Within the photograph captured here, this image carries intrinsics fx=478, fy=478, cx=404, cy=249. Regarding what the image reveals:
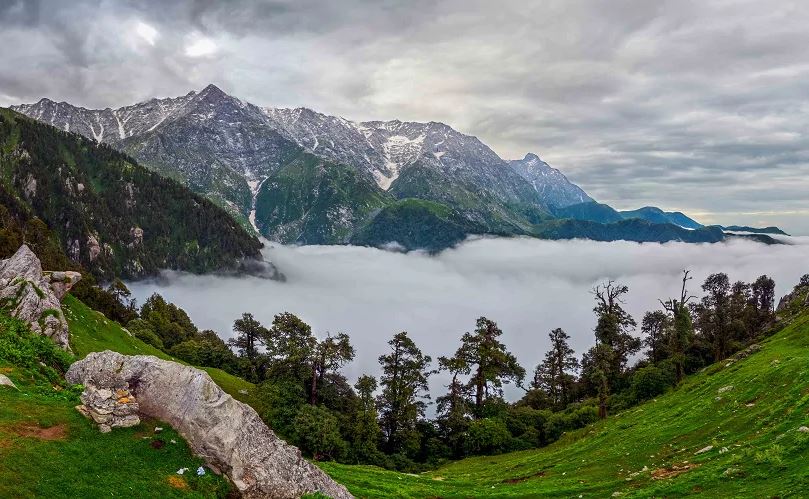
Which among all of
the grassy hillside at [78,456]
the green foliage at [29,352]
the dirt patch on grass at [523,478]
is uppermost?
the green foliage at [29,352]

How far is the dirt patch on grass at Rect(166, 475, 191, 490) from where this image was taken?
2455cm

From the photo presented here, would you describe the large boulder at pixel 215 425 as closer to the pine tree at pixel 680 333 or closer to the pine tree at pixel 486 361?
the pine tree at pixel 486 361

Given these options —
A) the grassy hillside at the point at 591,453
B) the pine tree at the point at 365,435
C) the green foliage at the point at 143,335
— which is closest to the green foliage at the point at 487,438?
the grassy hillside at the point at 591,453

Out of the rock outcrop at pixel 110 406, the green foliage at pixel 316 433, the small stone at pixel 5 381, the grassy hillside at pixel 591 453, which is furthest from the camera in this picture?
the green foliage at pixel 316 433

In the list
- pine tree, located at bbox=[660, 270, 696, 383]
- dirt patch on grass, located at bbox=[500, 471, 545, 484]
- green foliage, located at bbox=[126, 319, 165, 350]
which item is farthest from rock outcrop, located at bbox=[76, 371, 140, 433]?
green foliage, located at bbox=[126, 319, 165, 350]

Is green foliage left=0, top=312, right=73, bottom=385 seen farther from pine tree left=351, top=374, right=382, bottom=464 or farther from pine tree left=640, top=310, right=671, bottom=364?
pine tree left=640, top=310, right=671, bottom=364

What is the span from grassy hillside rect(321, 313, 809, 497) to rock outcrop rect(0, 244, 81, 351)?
3603cm

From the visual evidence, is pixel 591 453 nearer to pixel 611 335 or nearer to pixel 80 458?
pixel 611 335

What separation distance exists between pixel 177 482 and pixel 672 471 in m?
34.3

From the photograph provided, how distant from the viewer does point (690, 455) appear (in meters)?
38.8

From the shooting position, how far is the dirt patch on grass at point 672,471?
1371 inches

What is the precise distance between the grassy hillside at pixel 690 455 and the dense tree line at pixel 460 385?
15463 millimetres

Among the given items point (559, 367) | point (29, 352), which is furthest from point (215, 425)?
point (559, 367)

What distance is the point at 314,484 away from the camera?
29.8 meters
